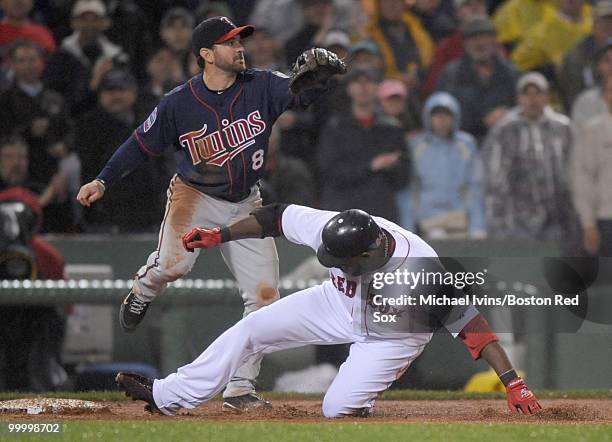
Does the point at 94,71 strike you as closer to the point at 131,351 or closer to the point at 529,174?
the point at 131,351

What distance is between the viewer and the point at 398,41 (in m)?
11.9

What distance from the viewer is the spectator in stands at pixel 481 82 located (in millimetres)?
11086

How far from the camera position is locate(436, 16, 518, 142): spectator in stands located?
11.1 metres

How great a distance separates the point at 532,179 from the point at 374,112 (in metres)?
1.36

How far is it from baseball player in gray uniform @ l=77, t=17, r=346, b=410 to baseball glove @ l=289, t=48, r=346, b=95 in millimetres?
125

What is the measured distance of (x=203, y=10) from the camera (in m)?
11.9

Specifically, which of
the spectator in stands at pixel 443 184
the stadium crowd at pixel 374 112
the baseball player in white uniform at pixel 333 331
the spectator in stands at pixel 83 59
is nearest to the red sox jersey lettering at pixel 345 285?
the baseball player in white uniform at pixel 333 331

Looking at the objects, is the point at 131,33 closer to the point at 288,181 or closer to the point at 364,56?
the point at 364,56

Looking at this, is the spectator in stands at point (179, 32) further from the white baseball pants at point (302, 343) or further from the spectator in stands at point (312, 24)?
the white baseball pants at point (302, 343)

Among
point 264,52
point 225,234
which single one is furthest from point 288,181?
point 225,234

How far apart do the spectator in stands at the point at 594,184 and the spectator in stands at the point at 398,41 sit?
6.72 feet

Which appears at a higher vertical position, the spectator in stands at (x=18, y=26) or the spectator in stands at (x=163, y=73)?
the spectator in stands at (x=18, y=26)

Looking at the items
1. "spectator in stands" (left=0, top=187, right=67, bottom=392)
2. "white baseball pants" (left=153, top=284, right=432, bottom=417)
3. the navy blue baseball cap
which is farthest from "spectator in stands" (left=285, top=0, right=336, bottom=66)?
"white baseball pants" (left=153, top=284, right=432, bottom=417)

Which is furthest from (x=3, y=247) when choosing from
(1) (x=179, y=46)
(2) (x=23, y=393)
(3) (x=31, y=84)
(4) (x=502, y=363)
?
(4) (x=502, y=363)
